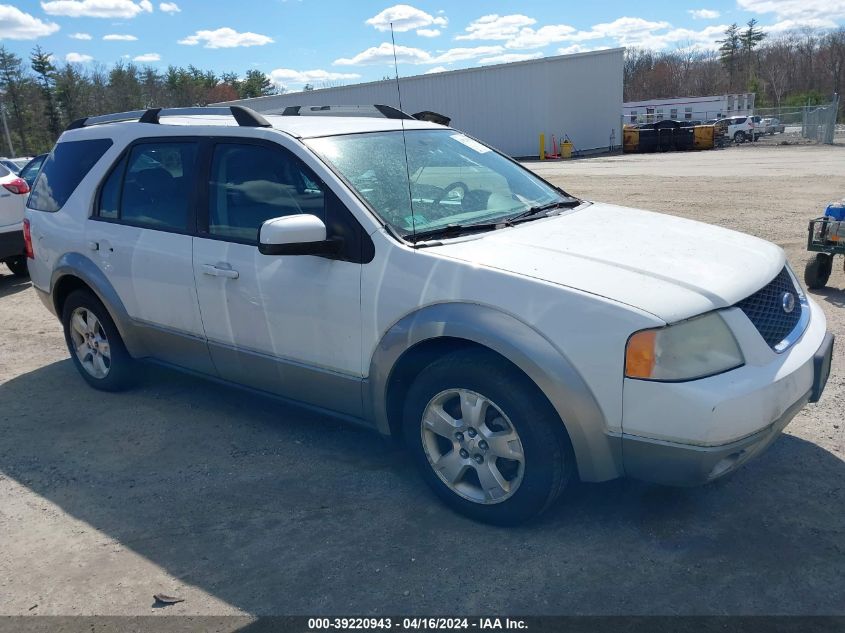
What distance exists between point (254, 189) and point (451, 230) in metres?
1.18

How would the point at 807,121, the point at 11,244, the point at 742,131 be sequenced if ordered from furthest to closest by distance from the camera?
the point at 742,131
the point at 807,121
the point at 11,244

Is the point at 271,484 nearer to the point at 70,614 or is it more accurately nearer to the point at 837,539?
the point at 70,614

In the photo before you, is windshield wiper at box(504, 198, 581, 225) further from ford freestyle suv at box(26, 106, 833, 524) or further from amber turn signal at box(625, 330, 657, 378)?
amber turn signal at box(625, 330, 657, 378)

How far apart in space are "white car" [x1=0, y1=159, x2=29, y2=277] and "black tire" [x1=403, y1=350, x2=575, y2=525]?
8.04m

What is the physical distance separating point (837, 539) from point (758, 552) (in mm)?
370

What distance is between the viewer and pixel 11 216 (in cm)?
951

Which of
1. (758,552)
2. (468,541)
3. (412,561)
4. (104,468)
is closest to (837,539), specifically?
(758,552)

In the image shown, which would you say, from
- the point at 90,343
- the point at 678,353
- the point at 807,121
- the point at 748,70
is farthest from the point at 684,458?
the point at 748,70

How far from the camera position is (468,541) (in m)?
3.30

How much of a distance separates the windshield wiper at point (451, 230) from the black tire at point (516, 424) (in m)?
0.61

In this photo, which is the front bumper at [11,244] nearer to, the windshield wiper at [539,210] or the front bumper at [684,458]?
the windshield wiper at [539,210]

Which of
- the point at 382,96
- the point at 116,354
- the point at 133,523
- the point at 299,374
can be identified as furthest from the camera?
the point at 382,96

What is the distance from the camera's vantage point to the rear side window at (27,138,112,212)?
5160 millimetres

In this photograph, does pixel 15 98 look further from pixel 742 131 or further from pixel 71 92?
pixel 742 131
